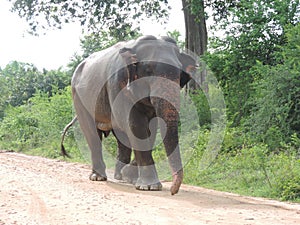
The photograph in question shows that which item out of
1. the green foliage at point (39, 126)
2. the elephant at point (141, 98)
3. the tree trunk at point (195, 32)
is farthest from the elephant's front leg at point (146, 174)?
the tree trunk at point (195, 32)

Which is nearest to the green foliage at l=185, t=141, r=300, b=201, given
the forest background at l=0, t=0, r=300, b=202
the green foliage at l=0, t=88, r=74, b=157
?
the forest background at l=0, t=0, r=300, b=202

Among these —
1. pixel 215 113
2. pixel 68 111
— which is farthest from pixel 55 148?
pixel 215 113

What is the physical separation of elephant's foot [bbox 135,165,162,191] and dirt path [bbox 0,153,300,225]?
0.13 meters

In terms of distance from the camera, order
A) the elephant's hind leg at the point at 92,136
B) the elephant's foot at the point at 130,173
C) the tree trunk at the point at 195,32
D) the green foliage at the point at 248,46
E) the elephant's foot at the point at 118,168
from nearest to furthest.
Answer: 1. the elephant's foot at the point at 130,173
2. the elephant's foot at the point at 118,168
3. the elephant's hind leg at the point at 92,136
4. the green foliage at the point at 248,46
5. the tree trunk at the point at 195,32

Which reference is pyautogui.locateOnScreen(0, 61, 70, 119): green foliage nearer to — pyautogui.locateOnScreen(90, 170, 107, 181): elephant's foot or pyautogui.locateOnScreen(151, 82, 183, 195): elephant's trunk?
pyautogui.locateOnScreen(90, 170, 107, 181): elephant's foot

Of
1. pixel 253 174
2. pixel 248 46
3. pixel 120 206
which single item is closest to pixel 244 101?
pixel 248 46

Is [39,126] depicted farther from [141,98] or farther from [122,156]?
[141,98]

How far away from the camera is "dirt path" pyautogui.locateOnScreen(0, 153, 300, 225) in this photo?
516 cm

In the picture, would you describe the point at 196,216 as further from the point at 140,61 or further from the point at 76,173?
the point at 76,173

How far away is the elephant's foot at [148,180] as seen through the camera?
24.2 ft

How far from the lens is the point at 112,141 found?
12.4 meters

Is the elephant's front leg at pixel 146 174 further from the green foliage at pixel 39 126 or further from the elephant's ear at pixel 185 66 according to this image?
the green foliage at pixel 39 126

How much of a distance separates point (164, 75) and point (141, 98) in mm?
588

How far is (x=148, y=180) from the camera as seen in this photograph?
7457 millimetres
